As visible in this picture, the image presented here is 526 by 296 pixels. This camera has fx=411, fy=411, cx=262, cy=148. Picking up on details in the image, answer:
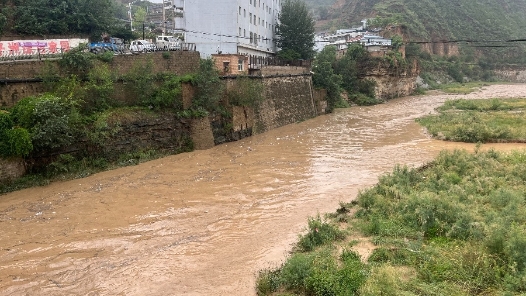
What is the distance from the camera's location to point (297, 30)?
45.2m

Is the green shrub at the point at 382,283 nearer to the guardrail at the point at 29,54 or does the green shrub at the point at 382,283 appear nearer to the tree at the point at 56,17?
the guardrail at the point at 29,54

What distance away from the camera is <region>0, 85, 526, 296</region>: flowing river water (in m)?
10.2

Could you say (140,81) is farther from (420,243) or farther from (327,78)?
(327,78)

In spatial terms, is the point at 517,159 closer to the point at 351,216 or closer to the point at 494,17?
the point at 351,216

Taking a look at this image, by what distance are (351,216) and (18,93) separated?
1546 cm

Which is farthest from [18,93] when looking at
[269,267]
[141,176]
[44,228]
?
[269,267]

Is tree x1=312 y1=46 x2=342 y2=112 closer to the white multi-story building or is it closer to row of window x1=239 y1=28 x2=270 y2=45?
row of window x1=239 y1=28 x2=270 y2=45

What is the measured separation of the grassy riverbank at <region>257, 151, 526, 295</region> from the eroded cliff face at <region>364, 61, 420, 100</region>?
3918 centimetres

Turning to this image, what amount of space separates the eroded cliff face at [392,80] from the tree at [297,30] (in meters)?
11.9

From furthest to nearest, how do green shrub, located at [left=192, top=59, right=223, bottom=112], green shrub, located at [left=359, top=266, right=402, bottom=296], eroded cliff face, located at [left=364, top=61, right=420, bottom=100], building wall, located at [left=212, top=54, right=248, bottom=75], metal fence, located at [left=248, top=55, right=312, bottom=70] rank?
1. eroded cliff face, located at [left=364, top=61, right=420, bottom=100]
2. metal fence, located at [left=248, top=55, right=312, bottom=70]
3. building wall, located at [left=212, top=54, right=248, bottom=75]
4. green shrub, located at [left=192, top=59, right=223, bottom=112]
5. green shrub, located at [left=359, top=266, right=402, bottom=296]

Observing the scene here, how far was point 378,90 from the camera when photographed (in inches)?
2126

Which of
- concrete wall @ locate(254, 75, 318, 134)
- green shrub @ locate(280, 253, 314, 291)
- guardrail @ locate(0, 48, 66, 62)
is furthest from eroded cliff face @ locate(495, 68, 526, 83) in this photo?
green shrub @ locate(280, 253, 314, 291)

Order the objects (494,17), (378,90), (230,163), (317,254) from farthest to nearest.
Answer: (494,17) → (378,90) → (230,163) → (317,254)

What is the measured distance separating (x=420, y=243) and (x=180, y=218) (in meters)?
7.73
